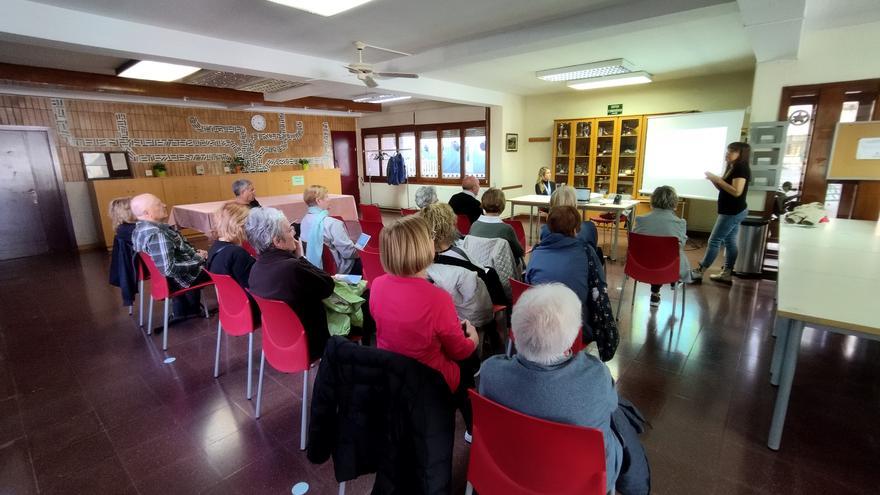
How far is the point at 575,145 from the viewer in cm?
759

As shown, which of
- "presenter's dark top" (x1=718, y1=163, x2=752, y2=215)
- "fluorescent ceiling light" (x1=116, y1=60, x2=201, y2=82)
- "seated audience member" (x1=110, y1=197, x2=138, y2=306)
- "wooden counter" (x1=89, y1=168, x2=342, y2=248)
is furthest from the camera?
"wooden counter" (x1=89, y1=168, x2=342, y2=248)

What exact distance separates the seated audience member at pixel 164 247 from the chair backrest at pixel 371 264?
1.38 meters

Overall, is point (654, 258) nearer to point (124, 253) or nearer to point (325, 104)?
point (124, 253)

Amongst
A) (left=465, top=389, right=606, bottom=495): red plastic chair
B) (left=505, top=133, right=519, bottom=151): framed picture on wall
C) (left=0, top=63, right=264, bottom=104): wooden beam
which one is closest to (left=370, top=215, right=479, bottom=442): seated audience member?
(left=465, top=389, right=606, bottom=495): red plastic chair

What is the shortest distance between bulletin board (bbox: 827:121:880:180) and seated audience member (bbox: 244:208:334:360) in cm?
542

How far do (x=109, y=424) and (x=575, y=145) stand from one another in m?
7.58

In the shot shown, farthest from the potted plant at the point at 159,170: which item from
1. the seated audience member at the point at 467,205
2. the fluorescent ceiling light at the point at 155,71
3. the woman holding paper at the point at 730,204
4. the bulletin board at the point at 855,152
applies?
the bulletin board at the point at 855,152

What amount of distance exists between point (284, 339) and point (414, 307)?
87 centimetres

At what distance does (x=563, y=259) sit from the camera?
2180 mm

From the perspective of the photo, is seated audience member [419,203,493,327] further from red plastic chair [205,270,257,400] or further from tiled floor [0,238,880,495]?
red plastic chair [205,270,257,400]

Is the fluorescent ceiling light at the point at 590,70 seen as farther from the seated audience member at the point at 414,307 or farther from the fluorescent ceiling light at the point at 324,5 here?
the seated audience member at the point at 414,307

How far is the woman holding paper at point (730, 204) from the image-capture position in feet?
13.3

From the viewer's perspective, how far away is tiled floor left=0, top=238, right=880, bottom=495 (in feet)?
5.97

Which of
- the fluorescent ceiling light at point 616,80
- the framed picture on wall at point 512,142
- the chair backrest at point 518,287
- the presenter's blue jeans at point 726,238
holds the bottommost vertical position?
the presenter's blue jeans at point 726,238
